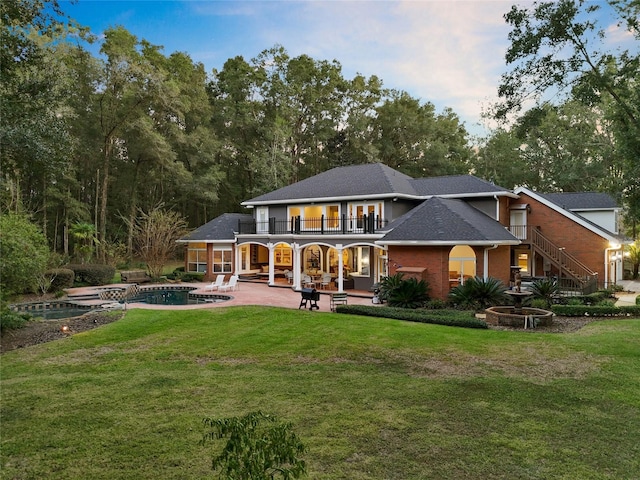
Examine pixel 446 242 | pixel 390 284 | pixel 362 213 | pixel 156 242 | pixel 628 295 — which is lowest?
pixel 628 295

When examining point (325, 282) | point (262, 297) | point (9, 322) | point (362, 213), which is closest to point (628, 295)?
point (362, 213)

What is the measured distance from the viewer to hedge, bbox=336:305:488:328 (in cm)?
1402

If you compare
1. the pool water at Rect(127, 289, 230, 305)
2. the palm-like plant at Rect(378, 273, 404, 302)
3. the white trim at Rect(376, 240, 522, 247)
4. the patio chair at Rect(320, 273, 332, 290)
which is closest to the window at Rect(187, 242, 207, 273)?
the pool water at Rect(127, 289, 230, 305)

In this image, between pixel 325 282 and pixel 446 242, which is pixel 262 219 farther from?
pixel 446 242

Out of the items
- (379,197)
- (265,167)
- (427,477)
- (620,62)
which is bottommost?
(427,477)

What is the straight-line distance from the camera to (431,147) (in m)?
45.0

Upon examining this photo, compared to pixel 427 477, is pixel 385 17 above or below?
above

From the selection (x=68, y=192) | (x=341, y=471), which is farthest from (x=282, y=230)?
(x=341, y=471)

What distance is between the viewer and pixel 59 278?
914 inches

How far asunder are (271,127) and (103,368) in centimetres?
3732

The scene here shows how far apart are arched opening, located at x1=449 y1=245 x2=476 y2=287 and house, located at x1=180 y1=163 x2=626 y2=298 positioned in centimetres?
6

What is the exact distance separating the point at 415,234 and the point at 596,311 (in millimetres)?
7793

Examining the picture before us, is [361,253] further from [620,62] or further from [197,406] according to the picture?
[197,406]

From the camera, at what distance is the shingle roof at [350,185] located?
985 inches
